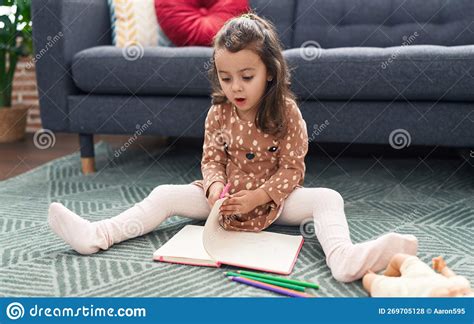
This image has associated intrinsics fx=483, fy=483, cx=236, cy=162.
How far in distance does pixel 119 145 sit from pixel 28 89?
73 cm

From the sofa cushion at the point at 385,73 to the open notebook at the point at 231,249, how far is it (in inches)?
21.8

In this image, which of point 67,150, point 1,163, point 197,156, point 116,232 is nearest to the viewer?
point 116,232

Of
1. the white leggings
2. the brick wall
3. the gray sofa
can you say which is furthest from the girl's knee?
the brick wall

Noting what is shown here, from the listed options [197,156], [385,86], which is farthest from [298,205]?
[197,156]

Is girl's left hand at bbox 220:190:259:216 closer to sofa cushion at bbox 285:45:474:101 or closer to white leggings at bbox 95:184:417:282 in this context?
white leggings at bbox 95:184:417:282

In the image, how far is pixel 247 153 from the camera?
3.41 ft

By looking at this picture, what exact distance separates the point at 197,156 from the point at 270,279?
3.79ft

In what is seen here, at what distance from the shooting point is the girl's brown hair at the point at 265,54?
3.05 ft

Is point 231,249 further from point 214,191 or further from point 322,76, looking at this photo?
point 322,76

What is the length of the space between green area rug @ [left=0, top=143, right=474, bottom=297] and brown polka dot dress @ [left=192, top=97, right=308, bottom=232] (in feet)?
0.35

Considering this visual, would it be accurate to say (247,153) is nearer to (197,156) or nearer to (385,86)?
(385,86)

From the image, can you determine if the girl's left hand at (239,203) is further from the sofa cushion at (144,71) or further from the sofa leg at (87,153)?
the sofa leg at (87,153)

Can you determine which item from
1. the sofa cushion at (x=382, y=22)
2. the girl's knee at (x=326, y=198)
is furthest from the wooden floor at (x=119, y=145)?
the girl's knee at (x=326, y=198)

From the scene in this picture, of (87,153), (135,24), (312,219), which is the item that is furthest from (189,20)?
(312,219)
